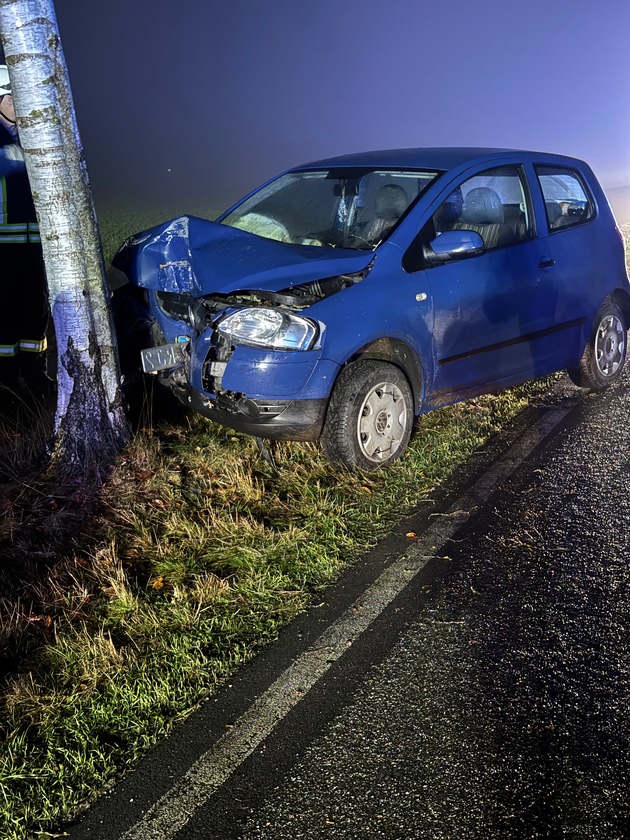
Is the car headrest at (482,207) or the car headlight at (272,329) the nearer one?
the car headlight at (272,329)

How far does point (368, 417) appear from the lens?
4.68 m

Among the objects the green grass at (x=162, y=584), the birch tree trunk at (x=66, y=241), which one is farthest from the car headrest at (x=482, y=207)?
the birch tree trunk at (x=66, y=241)

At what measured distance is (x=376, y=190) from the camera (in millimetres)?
5398

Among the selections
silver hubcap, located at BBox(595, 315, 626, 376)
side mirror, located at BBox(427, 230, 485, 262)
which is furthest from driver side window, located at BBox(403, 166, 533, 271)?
silver hubcap, located at BBox(595, 315, 626, 376)

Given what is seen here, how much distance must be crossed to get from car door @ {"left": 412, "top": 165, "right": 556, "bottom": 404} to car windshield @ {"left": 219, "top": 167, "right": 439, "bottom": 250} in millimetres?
289

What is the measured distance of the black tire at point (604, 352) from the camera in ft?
20.7

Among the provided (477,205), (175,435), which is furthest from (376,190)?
(175,435)

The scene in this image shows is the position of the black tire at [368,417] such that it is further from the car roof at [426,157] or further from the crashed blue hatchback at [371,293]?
the car roof at [426,157]

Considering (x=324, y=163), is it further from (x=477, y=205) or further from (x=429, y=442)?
(x=429, y=442)

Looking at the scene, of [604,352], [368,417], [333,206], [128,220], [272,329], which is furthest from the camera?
[128,220]

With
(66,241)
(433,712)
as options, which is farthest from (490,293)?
(433,712)

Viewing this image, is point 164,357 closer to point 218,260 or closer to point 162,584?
point 218,260

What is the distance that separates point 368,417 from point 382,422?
127mm

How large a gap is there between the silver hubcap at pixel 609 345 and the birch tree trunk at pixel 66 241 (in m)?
3.82
